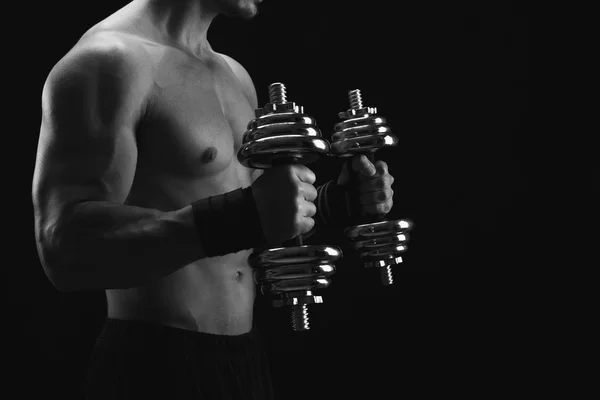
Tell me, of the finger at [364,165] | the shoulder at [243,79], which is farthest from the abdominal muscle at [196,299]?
the shoulder at [243,79]

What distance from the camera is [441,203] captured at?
219 cm

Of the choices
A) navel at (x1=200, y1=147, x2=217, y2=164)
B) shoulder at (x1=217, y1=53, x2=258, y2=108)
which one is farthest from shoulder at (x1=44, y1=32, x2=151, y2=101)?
shoulder at (x1=217, y1=53, x2=258, y2=108)

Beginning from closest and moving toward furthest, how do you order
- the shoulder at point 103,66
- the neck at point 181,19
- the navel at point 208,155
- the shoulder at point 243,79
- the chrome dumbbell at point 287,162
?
the chrome dumbbell at point 287,162
the shoulder at point 103,66
the navel at point 208,155
the neck at point 181,19
the shoulder at point 243,79

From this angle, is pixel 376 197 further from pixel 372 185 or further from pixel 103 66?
pixel 103 66

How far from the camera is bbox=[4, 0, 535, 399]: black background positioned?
207 cm

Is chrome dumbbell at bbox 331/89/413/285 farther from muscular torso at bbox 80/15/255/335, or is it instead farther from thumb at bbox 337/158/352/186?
muscular torso at bbox 80/15/255/335

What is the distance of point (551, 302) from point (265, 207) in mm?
1417

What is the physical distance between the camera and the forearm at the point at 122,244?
3.29 ft

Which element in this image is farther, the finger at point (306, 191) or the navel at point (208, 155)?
the navel at point (208, 155)

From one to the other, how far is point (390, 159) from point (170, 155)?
1141 millimetres

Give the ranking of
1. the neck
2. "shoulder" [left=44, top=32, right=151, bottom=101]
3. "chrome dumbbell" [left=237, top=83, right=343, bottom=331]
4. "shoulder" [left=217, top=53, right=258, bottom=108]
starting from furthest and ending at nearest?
"shoulder" [left=217, top=53, right=258, bottom=108] < the neck < "shoulder" [left=44, top=32, right=151, bottom=101] < "chrome dumbbell" [left=237, top=83, right=343, bottom=331]

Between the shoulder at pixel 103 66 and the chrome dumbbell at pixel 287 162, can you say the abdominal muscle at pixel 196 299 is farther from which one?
the shoulder at pixel 103 66

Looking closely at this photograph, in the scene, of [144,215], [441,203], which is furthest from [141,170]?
[441,203]

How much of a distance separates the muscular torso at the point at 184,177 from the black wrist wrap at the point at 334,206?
19 cm
